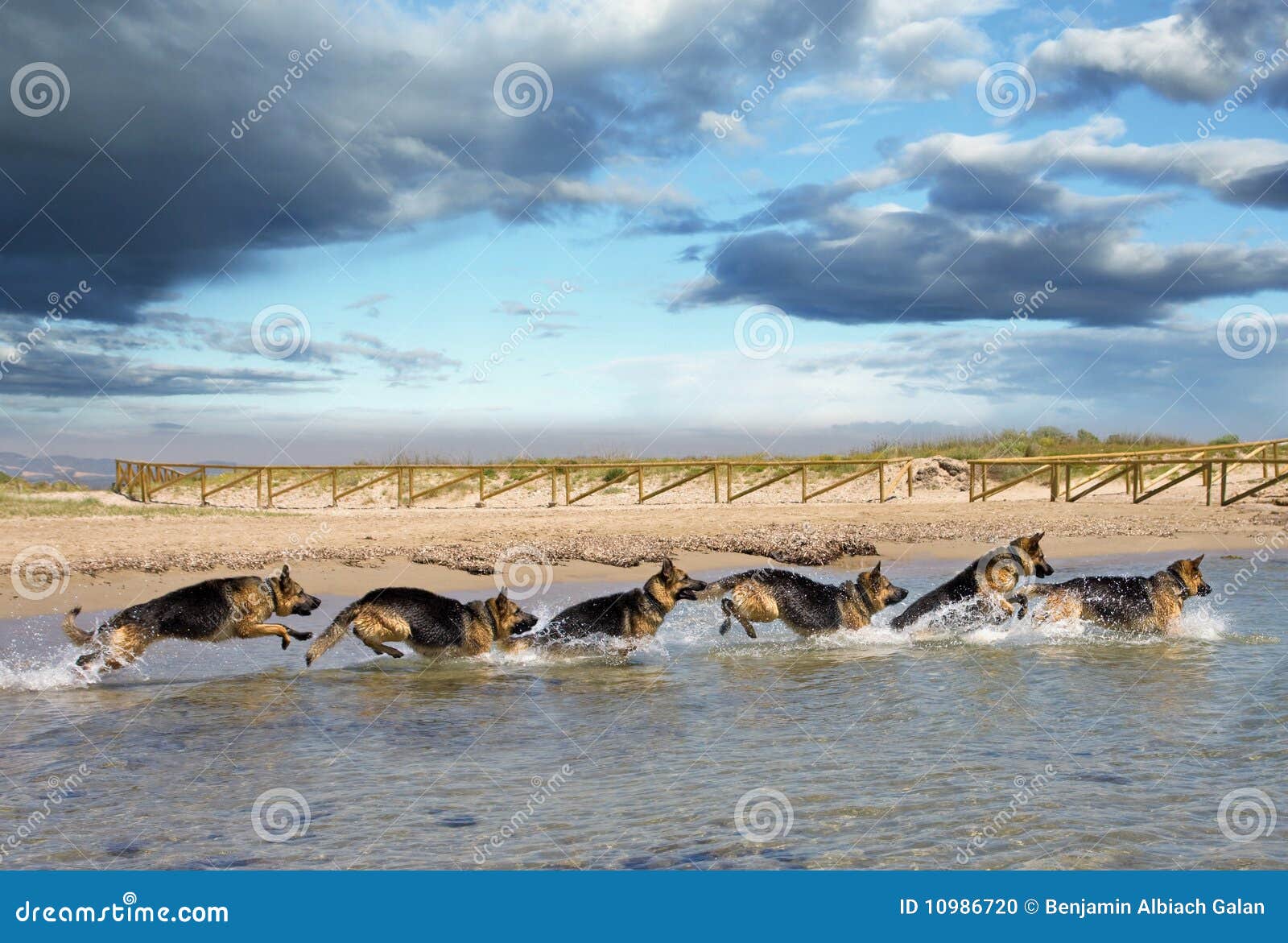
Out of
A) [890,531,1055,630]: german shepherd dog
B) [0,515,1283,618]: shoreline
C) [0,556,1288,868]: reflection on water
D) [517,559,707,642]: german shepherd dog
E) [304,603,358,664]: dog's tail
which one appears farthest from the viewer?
[0,515,1283,618]: shoreline

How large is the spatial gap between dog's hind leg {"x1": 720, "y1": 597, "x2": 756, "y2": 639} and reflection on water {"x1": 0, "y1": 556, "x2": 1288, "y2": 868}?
26 cm

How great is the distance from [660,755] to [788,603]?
17.0 feet

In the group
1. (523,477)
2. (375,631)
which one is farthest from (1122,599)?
(523,477)

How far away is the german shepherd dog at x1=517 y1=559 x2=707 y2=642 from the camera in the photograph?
11.8 m

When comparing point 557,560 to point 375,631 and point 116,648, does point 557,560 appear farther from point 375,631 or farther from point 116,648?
point 116,648

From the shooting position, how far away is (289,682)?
34.9ft

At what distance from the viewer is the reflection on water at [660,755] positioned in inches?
231

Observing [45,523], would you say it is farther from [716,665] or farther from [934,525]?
[934,525]

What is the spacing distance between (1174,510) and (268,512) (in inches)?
918

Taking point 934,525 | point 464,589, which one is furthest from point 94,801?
point 934,525

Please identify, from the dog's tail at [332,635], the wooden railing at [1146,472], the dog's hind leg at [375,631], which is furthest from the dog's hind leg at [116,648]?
the wooden railing at [1146,472]

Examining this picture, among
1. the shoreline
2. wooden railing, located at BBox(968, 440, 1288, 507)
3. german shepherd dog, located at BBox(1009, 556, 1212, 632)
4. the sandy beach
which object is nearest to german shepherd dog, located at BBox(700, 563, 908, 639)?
german shepherd dog, located at BBox(1009, 556, 1212, 632)

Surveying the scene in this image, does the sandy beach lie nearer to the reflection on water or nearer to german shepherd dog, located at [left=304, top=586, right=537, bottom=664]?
the reflection on water

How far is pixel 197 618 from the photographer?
11062mm
